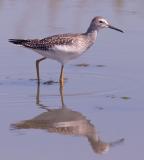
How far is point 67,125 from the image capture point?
834 cm

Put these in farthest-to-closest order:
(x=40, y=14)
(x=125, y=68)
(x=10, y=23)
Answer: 1. (x=40, y=14)
2. (x=10, y=23)
3. (x=125, y=68)

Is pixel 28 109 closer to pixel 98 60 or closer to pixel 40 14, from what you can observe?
pixel 98 60

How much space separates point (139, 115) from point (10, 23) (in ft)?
16.3

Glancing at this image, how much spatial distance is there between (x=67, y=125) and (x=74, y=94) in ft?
4.27

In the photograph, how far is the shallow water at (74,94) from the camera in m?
7.60

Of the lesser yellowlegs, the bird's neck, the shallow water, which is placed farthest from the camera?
the bird's neck

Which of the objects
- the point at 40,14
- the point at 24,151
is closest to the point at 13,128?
the point at 24,151

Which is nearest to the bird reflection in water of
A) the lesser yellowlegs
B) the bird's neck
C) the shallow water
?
the shallow water

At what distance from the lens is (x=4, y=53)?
11320 mm

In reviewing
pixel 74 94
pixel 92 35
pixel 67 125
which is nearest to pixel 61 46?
pixel 92 35

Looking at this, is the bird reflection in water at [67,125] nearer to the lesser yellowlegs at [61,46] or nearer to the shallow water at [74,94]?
the shallow water at [74,94]

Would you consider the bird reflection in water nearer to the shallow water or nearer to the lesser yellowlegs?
the shallow water

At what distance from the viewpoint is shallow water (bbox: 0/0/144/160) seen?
7.60 m

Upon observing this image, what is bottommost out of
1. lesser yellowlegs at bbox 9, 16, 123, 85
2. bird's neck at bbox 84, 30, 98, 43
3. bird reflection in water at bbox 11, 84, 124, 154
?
bird reflection in water at bbox 11, 84, 124, 154
